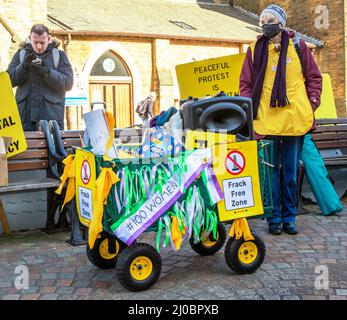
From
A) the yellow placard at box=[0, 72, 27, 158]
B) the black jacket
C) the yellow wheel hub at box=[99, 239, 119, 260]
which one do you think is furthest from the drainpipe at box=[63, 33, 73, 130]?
the yellow wheel hub at box=[99, 239, 119, 260]

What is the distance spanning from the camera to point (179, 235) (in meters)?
3.54

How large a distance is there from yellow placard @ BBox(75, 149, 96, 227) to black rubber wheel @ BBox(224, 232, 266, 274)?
99 centimetres

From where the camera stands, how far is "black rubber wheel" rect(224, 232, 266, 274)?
3764 millimetres

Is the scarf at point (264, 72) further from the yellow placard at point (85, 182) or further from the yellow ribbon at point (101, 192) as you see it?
the yellow ribbon at point (101, 192)

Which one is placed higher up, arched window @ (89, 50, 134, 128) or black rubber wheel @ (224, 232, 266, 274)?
arched window @ (89, 50, 134, 128)

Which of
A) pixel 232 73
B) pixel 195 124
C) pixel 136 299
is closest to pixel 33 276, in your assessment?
pixel 136 299

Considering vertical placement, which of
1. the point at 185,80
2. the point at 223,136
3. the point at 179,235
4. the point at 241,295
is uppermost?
the point at 185,80

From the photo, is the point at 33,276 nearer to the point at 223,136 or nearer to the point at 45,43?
the point at 223,136

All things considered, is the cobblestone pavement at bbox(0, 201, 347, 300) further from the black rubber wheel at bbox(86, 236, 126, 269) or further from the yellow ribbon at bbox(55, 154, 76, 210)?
the yellow ribbon at bbox(55, 154, 76, 210)

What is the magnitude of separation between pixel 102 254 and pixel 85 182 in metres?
0.62

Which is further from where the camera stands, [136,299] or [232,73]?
[232,73]

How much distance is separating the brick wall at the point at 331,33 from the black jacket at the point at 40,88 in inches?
816

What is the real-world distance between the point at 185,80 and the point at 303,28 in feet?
67.7

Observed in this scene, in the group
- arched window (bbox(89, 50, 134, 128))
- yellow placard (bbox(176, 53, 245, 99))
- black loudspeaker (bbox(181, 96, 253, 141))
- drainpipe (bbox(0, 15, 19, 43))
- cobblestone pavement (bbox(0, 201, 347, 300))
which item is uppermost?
drainpipe (bbox(0, 15, 19, 43))
